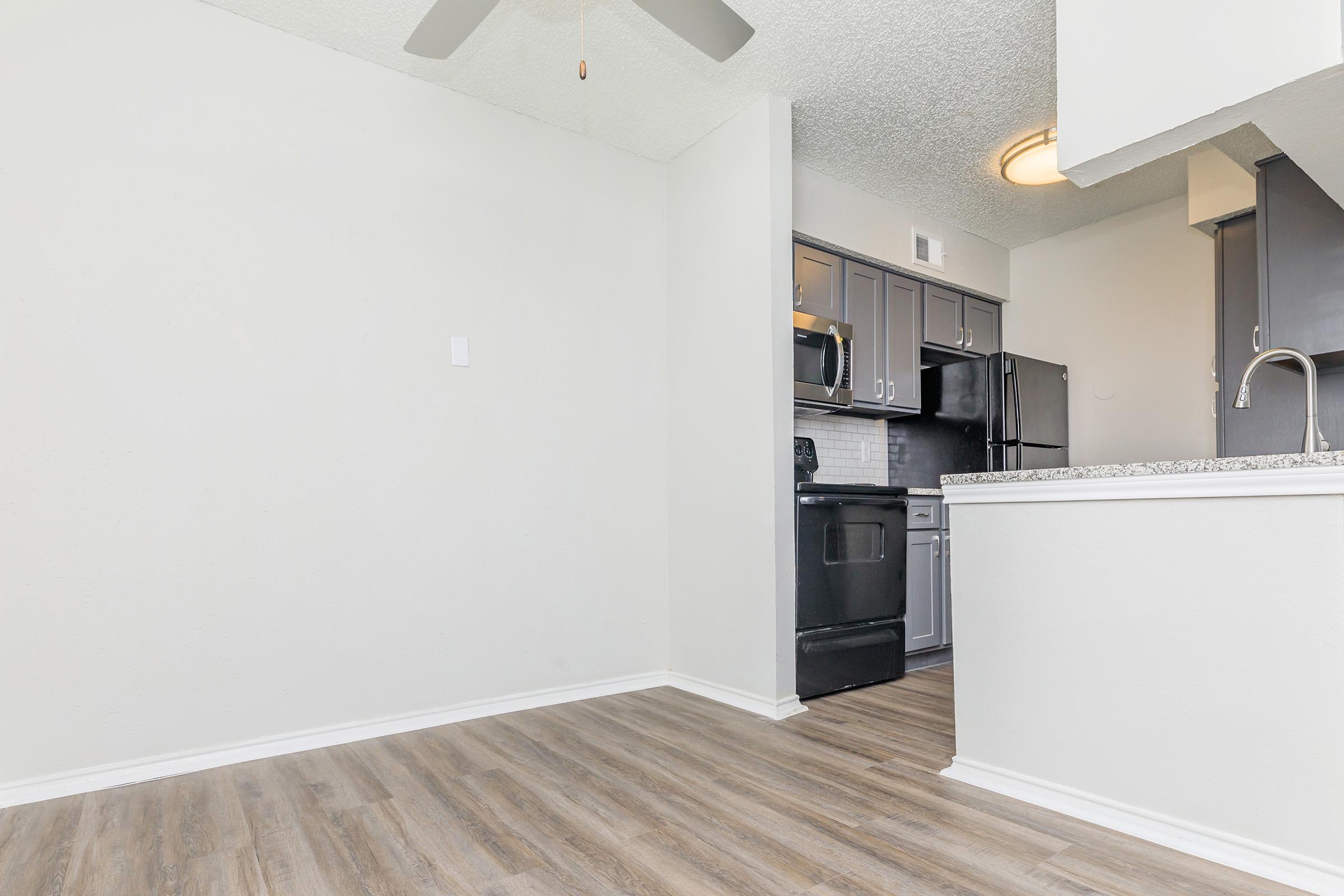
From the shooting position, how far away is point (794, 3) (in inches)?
97.3

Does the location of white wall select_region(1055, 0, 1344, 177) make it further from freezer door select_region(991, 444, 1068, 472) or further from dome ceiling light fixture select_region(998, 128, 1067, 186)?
freezer door select_region(991, 444, 1068, 472)

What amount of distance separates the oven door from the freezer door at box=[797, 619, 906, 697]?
5 cm

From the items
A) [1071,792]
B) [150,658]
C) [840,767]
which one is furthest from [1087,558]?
[150,658]

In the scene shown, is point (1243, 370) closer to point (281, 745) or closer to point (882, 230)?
point (882, 230)

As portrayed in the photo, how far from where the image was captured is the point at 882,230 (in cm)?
405

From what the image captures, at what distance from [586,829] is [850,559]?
1.82 metres

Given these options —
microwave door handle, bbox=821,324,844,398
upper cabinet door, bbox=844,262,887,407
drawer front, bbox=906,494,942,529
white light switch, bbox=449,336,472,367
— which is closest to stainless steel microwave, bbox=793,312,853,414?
microwave door handle, bbox=821,324,844,398

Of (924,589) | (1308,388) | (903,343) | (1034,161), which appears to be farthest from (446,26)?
(924,589)

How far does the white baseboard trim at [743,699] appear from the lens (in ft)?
9.41

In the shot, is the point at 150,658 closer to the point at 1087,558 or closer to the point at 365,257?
the point at 365,257

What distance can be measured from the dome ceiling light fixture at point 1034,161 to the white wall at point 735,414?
1.21m

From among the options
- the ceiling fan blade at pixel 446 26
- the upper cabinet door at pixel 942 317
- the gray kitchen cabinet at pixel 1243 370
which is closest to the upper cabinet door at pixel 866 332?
the upper cabinet door at pixel 942 317

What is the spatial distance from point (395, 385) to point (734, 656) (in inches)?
69.6

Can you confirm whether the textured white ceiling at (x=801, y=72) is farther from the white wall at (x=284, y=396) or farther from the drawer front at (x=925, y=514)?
the drawer front at (x=925, y=514)
